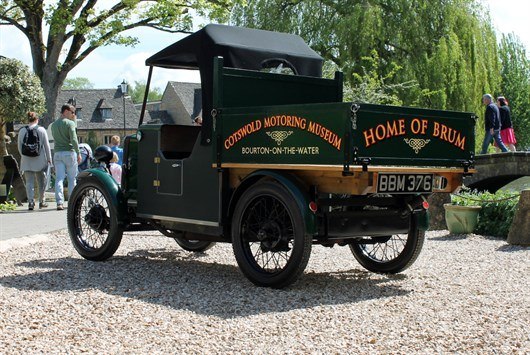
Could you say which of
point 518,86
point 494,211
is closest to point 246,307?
point 494,211

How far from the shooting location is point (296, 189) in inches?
271

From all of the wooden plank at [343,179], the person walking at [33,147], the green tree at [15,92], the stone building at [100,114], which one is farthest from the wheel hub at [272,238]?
the stone building at [100,114]

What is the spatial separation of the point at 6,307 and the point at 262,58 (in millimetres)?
3526

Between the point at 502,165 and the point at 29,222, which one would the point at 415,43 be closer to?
the point at 502,165

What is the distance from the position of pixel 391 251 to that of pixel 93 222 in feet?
10.1

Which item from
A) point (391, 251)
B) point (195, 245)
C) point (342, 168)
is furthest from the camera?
point (195, 245)

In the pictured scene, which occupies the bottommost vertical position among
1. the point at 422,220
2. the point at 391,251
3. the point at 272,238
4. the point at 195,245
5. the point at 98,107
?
Answer: the point at 195,245

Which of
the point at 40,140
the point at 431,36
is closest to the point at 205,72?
the point at 40,140

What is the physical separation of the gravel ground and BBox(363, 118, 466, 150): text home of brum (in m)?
1.26

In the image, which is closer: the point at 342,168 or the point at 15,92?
the point at 342,168

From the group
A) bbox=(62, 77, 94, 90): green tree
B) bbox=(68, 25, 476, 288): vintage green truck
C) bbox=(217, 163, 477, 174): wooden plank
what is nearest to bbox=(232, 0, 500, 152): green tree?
bbox=(68, 25, 476, 288): vintage green truck

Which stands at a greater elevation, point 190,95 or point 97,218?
point 190,95

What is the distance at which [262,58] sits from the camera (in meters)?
8.34

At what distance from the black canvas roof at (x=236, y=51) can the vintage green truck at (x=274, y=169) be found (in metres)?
0.01
